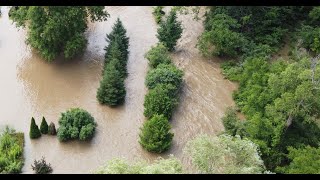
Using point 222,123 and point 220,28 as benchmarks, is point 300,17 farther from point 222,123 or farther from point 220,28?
point 222,123

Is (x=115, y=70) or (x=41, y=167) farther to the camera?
(x=115, y=70)

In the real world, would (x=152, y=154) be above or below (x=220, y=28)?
below

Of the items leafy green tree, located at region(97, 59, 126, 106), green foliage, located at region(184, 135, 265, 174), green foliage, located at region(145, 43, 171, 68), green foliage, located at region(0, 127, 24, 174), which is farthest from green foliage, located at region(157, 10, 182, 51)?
green foliage, located at region(184, 135, 265, 174)

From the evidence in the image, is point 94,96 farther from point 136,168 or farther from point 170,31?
point 136,168

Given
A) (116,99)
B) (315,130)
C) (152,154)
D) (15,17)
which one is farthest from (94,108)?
(315,130)

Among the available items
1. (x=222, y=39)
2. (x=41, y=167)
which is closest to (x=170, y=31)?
(x=222, y=39)

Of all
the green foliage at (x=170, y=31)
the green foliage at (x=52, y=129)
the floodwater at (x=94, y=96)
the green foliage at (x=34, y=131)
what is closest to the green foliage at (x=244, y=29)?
the floodwater at (x=94, y=96)

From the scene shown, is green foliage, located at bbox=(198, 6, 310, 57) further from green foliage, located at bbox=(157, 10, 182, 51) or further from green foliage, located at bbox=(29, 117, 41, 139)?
green foliage, located at bbox=(29, 117, 41, 139)
